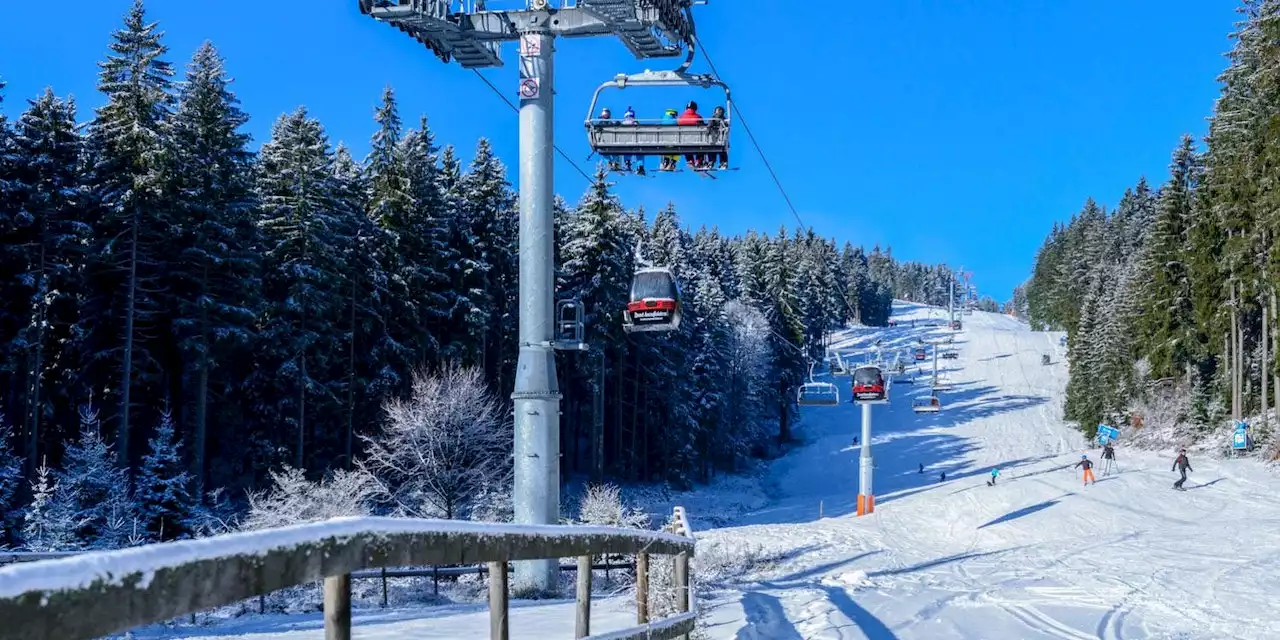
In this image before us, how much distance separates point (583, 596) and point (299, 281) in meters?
35.9

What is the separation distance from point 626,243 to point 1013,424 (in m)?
49.7

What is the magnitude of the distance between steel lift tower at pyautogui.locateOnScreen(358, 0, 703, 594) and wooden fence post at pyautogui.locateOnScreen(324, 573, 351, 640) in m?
9.27

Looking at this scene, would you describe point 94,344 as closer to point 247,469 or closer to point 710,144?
point 247,469

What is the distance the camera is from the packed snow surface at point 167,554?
1.76 meters

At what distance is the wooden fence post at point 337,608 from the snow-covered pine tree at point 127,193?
31916mm

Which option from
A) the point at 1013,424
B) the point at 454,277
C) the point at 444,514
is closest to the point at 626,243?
the point at 454,277

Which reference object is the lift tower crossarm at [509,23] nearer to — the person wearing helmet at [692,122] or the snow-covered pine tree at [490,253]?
the person wearing helmet at [692,122]

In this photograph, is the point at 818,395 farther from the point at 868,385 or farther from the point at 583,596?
the point at 583,596

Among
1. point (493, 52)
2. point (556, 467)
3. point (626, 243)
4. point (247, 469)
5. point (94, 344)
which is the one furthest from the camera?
point (626, 243)

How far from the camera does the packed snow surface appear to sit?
1765mm

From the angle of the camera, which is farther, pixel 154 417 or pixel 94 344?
pixel 154 417

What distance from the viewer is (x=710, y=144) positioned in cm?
1892

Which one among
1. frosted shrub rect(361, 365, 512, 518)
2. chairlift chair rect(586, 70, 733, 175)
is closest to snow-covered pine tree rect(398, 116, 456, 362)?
frosted shrub rect(361, 365, 512, 518)

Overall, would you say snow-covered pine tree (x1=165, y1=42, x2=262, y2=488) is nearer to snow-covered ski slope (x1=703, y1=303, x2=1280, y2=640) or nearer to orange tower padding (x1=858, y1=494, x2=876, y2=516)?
snow-covered ski slope (x1=703, y1=303, x2=1280, y2=640)
